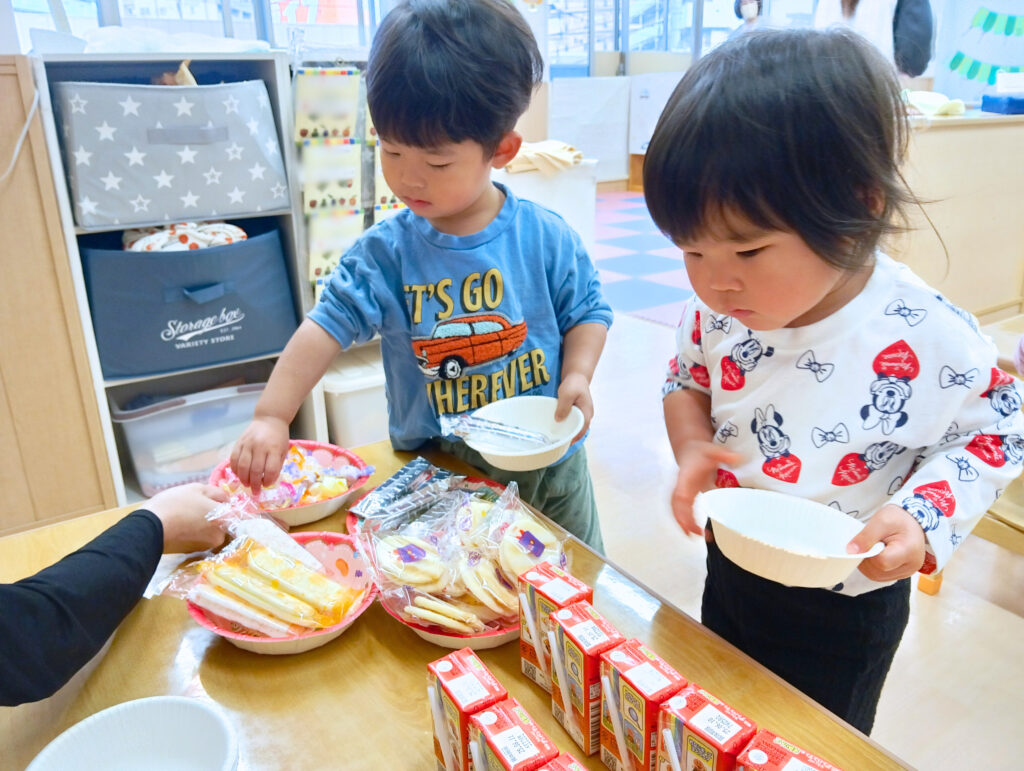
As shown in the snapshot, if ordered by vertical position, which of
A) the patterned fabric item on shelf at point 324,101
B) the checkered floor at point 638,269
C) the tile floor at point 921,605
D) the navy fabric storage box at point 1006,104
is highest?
the patterned fabric item on shelf at point 324,101

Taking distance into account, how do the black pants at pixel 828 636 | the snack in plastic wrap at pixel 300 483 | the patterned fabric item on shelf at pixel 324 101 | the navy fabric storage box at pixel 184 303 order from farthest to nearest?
the patterned fabric item on shelf at pixel 324 101, the navy fabric storage box at pixel 184 303, the snack in plastic wrap at pixel 300 483, the black pants at pixel 828 636

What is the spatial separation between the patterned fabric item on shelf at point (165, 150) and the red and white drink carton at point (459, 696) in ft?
5.44

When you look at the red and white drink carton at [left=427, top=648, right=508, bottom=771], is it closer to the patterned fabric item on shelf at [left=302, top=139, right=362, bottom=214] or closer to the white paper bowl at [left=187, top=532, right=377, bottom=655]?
the white paper bowl at [left=187, top=532, right=377, bottom=655]

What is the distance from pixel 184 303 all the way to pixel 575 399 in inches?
55.4

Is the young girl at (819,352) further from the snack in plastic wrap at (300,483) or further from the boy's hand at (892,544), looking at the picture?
the snack in plastic wrap at (300,483)

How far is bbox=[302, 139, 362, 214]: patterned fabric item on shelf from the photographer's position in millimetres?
2088

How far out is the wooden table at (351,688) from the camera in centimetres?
60

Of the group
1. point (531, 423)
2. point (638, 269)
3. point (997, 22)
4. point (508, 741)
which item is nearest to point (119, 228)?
point (531, 423)

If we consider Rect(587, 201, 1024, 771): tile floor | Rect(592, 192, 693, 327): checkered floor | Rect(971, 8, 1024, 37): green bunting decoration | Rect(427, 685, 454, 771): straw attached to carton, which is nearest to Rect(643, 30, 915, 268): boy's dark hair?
Rect(427, 685, 454, 771): straw attached to carton

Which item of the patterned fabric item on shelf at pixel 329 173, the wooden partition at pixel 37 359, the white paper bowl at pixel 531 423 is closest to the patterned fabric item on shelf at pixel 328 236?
the patterned fabric item on shelf at pixel 329 173

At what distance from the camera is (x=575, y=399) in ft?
2.99

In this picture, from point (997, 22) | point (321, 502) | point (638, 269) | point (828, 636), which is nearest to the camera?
point (828, 636)

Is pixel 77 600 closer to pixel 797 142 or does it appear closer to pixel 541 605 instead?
pixel 541 605

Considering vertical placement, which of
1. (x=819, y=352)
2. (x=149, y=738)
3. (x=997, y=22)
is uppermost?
(x=997, y=22)
